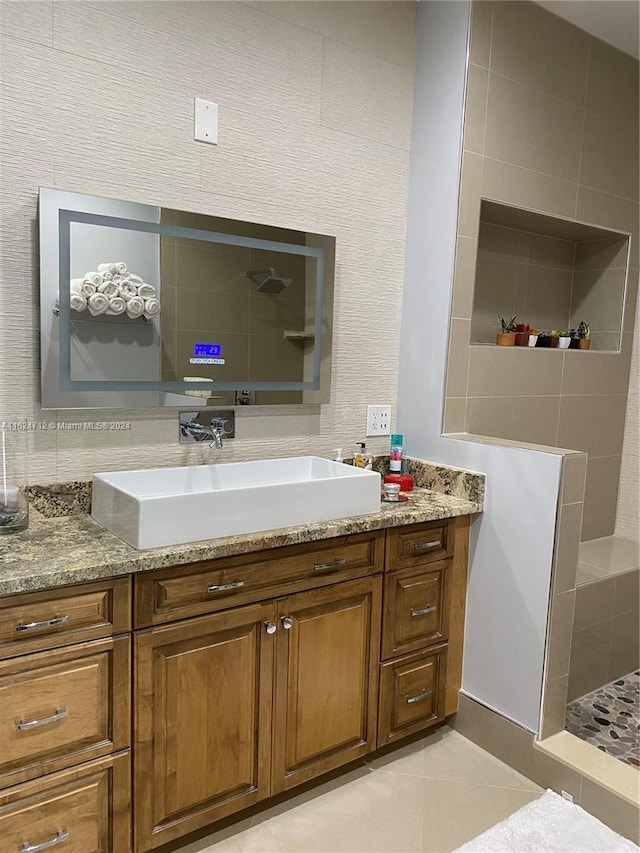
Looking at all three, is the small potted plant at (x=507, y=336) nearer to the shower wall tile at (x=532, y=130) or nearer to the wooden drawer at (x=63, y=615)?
→ the shower wall tile at (x=532, y=130)

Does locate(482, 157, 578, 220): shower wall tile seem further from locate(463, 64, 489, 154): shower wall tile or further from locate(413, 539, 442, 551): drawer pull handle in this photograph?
locate(413, 539, 442, 551): drawer pull handle

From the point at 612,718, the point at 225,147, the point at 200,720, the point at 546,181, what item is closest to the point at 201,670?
the point at 200,720

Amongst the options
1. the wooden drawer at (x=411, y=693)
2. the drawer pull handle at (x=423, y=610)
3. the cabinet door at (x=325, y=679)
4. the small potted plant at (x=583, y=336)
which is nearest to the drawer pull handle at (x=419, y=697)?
the wooden drawer at (x=411, y=693)

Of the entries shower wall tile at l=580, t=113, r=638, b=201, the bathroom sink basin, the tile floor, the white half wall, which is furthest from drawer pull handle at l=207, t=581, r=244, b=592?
shower wall tile at l=580, t=113, r=638, b=201

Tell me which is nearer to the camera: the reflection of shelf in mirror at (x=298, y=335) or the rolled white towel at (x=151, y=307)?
the rolled white towel at (x=151, y=307)

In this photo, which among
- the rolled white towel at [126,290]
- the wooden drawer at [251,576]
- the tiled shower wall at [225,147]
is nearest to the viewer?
the wooden drawer at [251,576]

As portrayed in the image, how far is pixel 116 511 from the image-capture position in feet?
5.69

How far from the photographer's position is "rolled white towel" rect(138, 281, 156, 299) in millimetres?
1929

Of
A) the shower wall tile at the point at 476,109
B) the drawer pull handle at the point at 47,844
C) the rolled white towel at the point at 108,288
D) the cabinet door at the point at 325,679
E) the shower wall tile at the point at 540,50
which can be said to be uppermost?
the shower wall tile at the point at 540,50

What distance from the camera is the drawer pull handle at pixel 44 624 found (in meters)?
1.44

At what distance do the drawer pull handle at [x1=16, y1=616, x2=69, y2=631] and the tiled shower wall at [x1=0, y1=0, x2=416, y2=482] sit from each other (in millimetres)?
531

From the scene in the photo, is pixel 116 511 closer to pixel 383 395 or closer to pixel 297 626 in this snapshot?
pixel 297 626

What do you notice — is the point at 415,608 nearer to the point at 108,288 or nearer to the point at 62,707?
the point at 62,707

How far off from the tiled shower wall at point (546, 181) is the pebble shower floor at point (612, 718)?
30.5 inches
